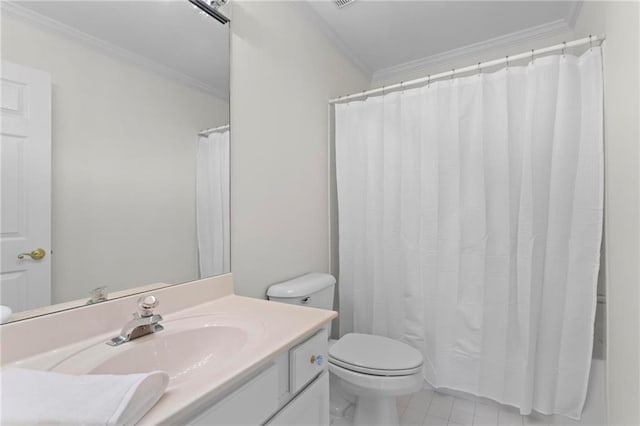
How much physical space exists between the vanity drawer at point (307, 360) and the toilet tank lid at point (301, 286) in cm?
52

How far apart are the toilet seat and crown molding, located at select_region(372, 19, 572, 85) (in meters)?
2.15

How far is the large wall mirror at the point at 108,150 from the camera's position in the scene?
2.60ft

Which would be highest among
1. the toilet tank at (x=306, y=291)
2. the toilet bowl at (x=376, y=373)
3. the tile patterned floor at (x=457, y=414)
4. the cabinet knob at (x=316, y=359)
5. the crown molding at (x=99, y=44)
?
the crown molding at (x=99, y=44)

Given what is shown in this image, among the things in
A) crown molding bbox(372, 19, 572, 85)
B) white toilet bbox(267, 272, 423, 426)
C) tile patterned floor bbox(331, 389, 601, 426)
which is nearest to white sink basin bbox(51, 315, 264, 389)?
white toilet bbox(267, 272, 423, 426)

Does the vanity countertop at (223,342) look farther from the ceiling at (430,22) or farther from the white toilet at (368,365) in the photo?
A: the ceiling at (430,22)

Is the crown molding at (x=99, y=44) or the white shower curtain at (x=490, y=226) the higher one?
the crown molding at (x=99, y=44)

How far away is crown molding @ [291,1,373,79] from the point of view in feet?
6.17

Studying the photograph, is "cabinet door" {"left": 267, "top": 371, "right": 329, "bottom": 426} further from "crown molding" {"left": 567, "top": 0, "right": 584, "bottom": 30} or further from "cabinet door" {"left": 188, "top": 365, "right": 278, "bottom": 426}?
"crown molding" {"left": 567, "top": 0, "right": 584, "bottom": 30}

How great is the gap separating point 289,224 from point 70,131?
1.09 m

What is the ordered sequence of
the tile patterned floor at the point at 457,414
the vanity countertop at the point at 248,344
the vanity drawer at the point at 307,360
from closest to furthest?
the vanity countertop at the point at 248,344 → the vanity drawer at the point at 307,360 → the tile patterned floor at the point at 457,414

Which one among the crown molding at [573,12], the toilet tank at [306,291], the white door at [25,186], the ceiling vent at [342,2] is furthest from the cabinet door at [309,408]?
the crown molding at [573,12]

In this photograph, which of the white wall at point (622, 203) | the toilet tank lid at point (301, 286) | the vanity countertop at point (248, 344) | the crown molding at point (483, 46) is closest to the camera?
the vanity countertop at point (248, 344)

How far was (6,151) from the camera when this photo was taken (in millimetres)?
760

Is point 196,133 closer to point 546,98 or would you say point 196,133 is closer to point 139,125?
point 139,125
